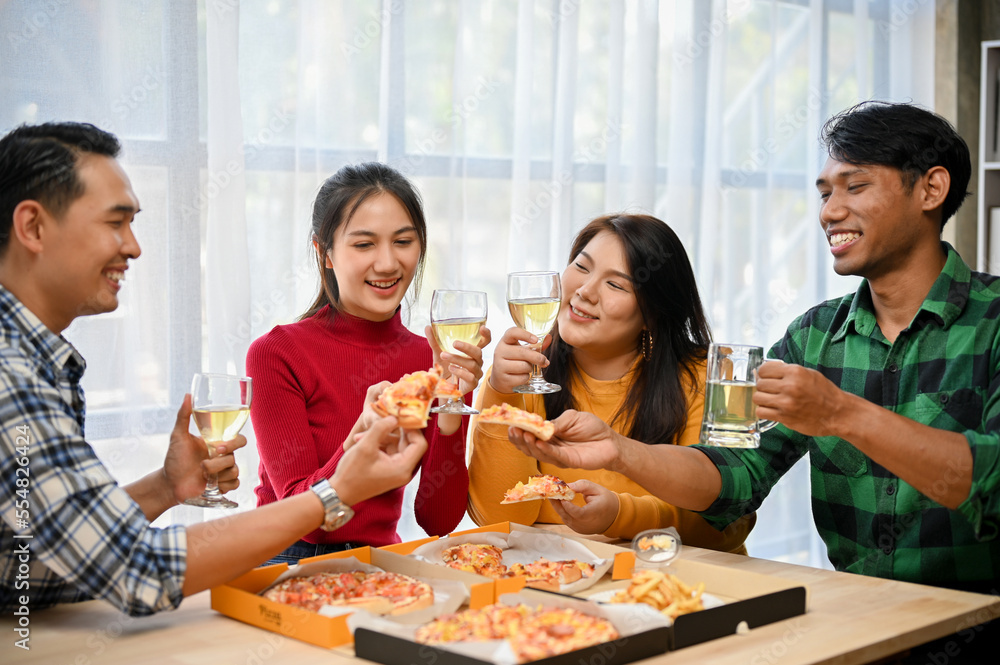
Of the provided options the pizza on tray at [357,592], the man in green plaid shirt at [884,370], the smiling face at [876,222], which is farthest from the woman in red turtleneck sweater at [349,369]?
the smiling face at [876,222]

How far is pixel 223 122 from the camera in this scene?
118 inches

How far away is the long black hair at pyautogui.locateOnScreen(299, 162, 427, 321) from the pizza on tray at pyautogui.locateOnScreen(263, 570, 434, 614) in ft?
3.72

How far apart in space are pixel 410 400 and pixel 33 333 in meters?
0.66

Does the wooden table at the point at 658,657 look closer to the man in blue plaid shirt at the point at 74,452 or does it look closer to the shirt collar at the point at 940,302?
the man in blue plaid shirt at the point at 74,452

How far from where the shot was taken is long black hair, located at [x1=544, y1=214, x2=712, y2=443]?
264 cm

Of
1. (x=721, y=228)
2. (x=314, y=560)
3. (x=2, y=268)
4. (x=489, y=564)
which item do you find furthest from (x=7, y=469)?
(x=721, y=228)

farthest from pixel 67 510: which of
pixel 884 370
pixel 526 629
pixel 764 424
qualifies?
pixel 884 370

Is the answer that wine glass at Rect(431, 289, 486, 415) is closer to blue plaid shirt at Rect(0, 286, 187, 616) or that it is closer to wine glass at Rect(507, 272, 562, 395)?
wine glass at Rect(507, 272, 562, 395)

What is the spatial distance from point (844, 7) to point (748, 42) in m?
0.80

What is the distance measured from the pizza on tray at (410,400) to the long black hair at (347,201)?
0.92 m

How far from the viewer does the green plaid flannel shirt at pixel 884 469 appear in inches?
85.8

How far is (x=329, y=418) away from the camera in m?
2.54

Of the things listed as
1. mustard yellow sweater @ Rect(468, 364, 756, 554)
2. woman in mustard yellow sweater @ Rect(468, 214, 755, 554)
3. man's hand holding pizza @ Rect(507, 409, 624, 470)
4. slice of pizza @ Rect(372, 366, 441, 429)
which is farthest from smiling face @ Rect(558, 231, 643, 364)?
slice of pizza @ Rect(372, 366, 441, 429)

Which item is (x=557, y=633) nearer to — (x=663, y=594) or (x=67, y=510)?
(x=663, y=594)
